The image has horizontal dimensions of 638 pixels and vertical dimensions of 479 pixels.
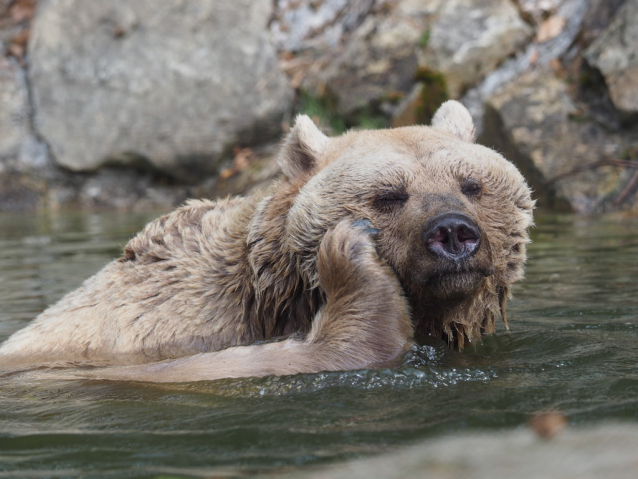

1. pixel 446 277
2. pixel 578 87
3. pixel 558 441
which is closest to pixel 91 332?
pixel 446 277

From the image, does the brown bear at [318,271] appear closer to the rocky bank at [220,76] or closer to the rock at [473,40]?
the rocky bank at [220,76]

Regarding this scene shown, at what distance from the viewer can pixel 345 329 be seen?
148 inches

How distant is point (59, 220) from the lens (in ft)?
45.9

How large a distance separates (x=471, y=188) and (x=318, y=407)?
5.19 feet

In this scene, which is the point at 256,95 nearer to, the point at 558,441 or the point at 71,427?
the point at 71,427

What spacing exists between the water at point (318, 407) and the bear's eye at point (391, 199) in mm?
757

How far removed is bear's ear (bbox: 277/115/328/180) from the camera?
14.9 feet

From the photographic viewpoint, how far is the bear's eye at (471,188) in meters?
4.15

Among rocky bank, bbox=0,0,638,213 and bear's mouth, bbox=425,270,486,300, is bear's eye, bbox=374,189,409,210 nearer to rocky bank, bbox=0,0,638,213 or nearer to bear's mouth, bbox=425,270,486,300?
bear's mouth, bbox=425,270,486,300

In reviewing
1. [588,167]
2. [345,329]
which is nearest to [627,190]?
[588,167]

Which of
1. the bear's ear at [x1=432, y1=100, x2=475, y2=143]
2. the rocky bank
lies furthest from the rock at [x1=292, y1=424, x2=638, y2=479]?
the rocky bank

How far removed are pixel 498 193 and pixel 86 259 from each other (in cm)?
596

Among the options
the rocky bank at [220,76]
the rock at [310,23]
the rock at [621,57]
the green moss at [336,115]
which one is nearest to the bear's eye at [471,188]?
the rock at [621,57]

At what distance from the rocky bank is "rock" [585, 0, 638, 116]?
55cm
